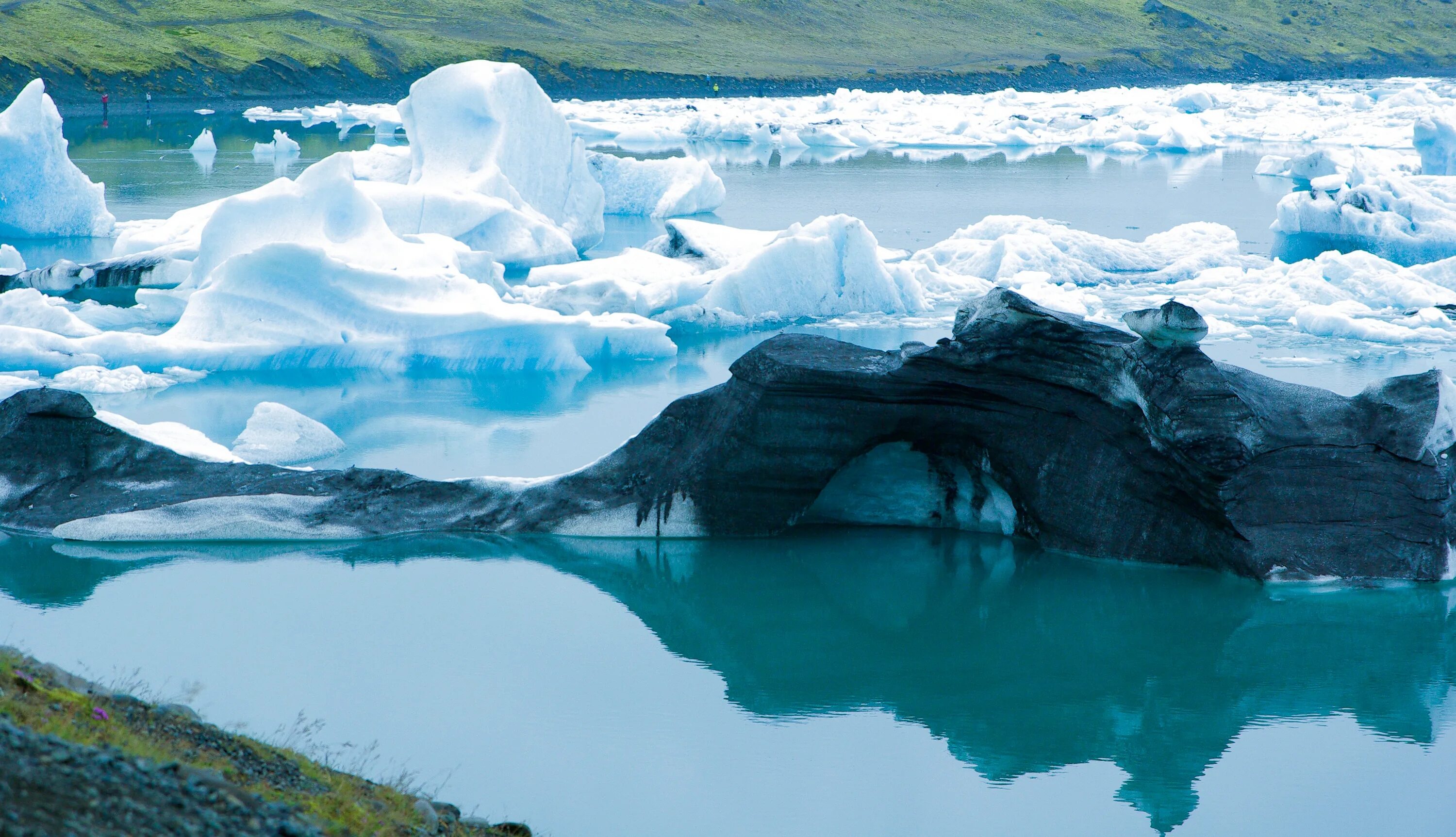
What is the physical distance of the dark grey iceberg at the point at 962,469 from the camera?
743 centimetres

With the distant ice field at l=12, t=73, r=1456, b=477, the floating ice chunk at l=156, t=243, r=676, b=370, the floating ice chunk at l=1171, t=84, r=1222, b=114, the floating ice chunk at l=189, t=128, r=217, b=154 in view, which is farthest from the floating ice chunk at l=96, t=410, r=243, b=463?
the floating ice chunk at l=1171, t=84, r=1222, b=114

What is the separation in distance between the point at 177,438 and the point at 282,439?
723 mm

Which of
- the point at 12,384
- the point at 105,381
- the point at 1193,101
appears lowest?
the point at 105,381

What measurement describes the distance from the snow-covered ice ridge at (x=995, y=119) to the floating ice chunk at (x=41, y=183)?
49.8 feet

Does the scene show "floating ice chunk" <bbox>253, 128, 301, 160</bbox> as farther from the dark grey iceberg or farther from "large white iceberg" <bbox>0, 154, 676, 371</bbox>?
the dark grey iceberg

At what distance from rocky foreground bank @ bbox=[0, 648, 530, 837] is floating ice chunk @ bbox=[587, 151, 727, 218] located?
689 inches

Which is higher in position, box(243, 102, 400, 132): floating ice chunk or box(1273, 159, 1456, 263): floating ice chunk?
box(1273, 159, 1456, 263): floating ice chunk

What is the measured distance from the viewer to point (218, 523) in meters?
8.17

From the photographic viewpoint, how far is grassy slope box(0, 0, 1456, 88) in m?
42.7

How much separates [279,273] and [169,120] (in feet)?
88.5

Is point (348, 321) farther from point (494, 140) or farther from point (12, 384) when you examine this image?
point (494, 140)

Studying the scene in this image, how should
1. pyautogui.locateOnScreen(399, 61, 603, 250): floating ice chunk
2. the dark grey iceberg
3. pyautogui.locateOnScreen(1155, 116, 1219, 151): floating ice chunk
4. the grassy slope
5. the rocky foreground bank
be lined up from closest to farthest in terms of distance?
the rocky foreground bank, the dark grey iceberg, pyautogui.locateOnScreen(399, 61, 603, 250): floating ice chunk, pyautogui.locateOnScreen(1155, 116, 1219, 151): floating ice chunk, the grassy slope

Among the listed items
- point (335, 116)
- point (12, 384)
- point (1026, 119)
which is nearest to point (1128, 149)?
point (1026, 119)

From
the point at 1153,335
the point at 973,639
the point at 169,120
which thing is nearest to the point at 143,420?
the point at 973,639
